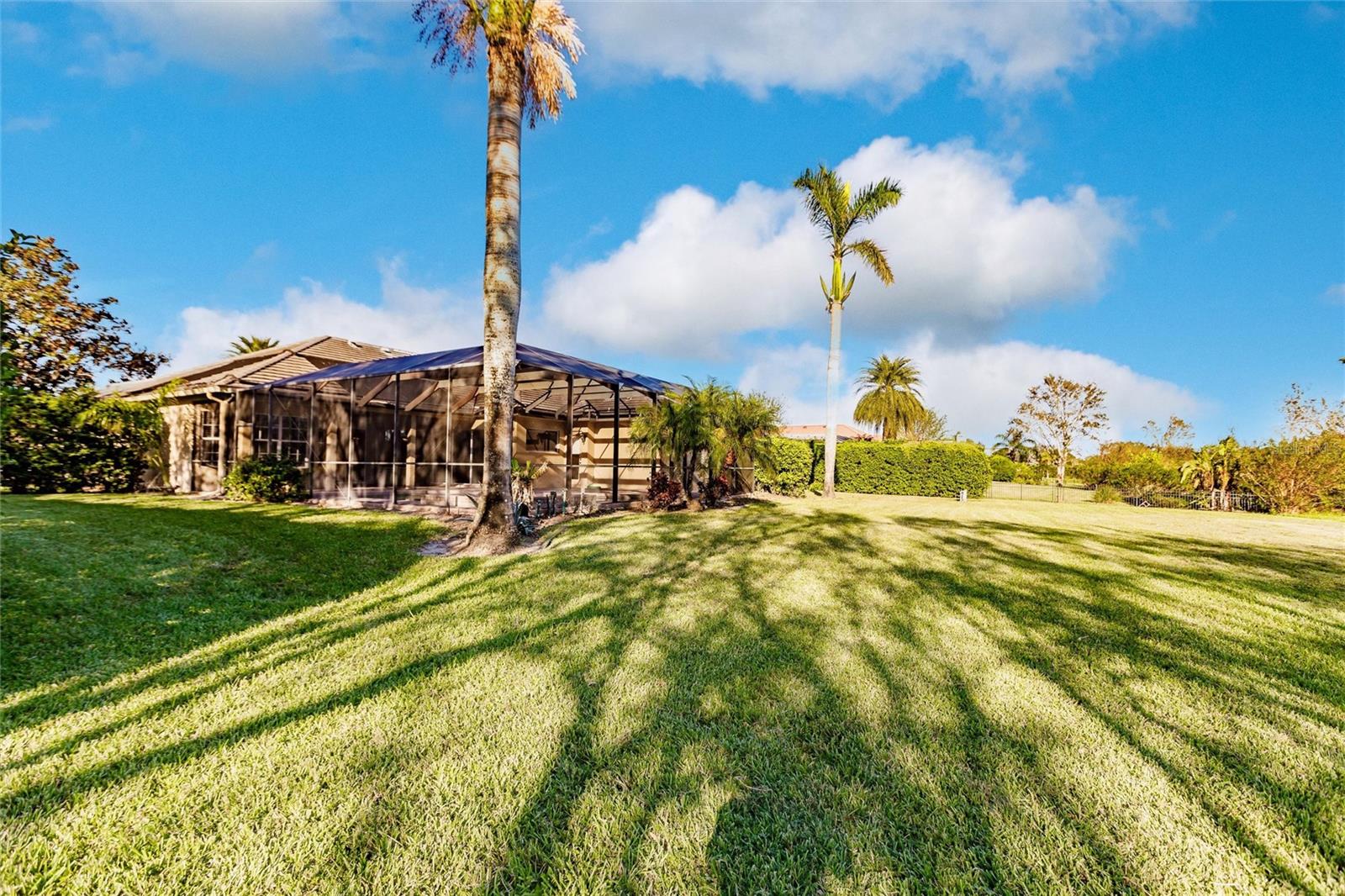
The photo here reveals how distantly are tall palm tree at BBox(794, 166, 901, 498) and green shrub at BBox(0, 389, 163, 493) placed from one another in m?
17.8

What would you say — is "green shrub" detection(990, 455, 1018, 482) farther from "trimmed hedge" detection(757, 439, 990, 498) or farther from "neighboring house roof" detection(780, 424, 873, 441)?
"trimmed hedge" detection(757, 439, 990, 498)

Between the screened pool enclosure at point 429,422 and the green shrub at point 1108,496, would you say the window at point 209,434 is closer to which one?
the screened pool enclosure at point 429,422

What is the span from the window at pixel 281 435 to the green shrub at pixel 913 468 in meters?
19.6

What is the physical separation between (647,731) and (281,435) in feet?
54.2

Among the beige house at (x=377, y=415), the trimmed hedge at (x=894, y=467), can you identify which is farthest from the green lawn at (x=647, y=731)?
the trimmed hedge at (x=894, y=467)

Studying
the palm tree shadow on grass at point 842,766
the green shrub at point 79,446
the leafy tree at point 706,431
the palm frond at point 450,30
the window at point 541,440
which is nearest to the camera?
the palm tree shadow on grass at point 842,766

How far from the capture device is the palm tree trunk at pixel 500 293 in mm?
7281

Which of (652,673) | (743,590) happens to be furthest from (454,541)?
→ (652,673)

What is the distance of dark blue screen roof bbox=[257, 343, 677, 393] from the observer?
10.4 metres

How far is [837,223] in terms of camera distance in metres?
17.7

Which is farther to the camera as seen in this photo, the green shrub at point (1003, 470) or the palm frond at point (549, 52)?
the green shrub at point (1003, 470)

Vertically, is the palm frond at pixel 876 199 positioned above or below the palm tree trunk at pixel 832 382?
above

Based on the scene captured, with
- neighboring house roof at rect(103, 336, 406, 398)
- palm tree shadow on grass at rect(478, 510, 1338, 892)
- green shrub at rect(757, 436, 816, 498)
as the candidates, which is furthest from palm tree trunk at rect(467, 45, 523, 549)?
green shrub at rect(757, 436, 816, 498)

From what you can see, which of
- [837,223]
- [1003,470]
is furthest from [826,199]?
[1003,470]
